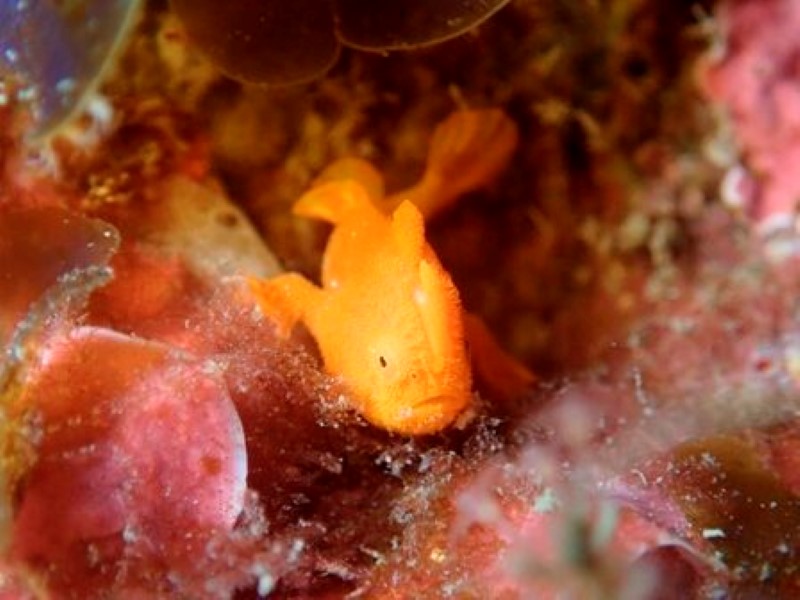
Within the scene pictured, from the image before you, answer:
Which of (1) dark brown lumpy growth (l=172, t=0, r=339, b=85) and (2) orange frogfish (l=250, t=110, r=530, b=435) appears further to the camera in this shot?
(1) dark brown lumpy growth (l=172, t=0, r=339, b=85)

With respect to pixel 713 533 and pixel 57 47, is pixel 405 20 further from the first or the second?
pixel 713 533

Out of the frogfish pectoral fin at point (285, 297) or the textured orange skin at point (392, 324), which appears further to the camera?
the frogfish pectoral fin at point (285, 297)

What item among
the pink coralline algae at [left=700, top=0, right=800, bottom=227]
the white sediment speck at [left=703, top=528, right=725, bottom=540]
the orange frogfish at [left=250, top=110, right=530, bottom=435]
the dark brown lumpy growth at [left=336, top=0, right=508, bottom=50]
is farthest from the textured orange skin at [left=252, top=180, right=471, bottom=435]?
the pink coralline algae at [left=700, top=0, right=800, bottom=227]

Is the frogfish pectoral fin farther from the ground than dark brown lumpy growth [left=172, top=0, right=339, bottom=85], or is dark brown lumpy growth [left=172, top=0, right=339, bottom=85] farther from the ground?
dark brown lumpy growth [left=172, top=0, right=339, bottom=85]

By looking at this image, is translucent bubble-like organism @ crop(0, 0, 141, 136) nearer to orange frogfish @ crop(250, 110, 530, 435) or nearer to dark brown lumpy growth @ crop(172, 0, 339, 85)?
dark brown lumpy growth @ crop(172, 0, 339, 85)

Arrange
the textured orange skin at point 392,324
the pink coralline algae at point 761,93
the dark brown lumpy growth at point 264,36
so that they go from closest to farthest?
1. the textured orange skin at point 392,324
2. the dark brown lumpy growth at point 264,36
3. the pink coralline algae at point 761,93

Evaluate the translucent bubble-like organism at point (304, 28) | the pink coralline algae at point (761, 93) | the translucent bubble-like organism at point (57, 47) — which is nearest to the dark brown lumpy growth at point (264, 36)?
the translucent bubble-like organism at point (304, 28)

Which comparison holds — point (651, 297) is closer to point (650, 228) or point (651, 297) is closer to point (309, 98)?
point (650, 228)

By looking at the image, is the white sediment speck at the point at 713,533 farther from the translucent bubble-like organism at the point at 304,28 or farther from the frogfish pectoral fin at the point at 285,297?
the translucent bubble-like organism at the point at 304,28

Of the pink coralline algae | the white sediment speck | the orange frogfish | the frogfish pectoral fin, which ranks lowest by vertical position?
the frogfish pectoral fin
